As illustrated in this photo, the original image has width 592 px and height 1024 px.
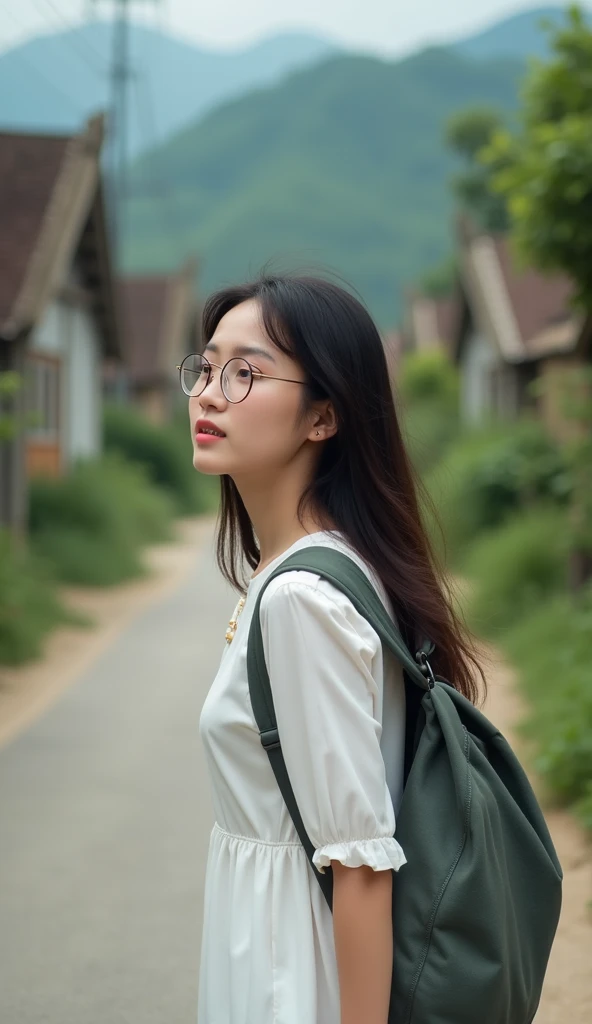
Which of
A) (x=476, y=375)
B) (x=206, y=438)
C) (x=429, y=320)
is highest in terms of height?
(x=429, y=320)

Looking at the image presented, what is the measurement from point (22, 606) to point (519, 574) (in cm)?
435

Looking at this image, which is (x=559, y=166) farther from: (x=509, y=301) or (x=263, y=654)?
(x=509, y=301)

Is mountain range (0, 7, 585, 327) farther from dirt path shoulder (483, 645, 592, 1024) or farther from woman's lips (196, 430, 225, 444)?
woman's lips (196, 430, 225, 444)

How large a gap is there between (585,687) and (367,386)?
4254mm

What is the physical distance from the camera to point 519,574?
10391 millimetres

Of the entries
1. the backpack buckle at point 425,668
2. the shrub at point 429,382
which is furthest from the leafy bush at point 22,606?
the shrub at point 429,382

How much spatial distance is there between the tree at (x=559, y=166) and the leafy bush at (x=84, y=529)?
7.99 metres

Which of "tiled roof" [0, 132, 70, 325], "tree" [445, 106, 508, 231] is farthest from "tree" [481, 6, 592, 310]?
"tree" [445, 106, 508, 231]

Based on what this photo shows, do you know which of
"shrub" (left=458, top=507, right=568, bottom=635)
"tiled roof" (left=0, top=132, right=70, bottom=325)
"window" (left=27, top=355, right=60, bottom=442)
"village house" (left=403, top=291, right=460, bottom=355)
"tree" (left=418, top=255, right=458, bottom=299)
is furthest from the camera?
"tree" (left=418, top=255, right=458, bottom=299)

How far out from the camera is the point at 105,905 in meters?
4.57

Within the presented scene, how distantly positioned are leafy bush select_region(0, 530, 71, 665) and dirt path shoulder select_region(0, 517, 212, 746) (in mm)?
125

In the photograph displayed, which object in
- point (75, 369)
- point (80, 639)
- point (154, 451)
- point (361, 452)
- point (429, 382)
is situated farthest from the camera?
point (429, 382)

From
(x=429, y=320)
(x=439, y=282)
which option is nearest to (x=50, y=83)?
(x=429, y=320)

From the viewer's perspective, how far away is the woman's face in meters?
1.72
